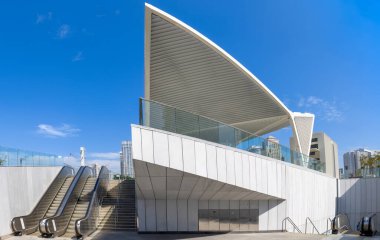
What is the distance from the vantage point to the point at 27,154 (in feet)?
54.7

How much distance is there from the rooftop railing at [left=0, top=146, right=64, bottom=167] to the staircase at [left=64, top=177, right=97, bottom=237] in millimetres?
2638

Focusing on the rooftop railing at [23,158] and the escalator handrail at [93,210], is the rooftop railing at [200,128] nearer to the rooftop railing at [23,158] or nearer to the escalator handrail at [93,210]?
the escalator handrail at [93,210]

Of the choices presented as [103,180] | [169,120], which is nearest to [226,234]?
[169,120]

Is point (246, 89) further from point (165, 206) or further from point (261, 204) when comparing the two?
point (165, 206)

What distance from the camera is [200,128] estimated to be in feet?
38.3

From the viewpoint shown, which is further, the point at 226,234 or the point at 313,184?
the point at 313,184

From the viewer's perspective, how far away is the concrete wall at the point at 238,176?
10117mm

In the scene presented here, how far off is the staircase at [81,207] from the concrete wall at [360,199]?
53.6 feet

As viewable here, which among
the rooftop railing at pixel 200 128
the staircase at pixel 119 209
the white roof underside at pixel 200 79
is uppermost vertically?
the white roof underside at pixel 200 79

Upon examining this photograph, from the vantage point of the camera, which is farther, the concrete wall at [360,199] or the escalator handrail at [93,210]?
the concrete wall at [360,199]

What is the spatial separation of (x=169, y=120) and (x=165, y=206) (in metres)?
5.35

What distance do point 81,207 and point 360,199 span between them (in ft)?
57.8

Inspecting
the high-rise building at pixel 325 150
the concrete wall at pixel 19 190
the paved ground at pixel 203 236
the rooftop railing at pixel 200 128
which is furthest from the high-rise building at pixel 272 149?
the high-rise building at pixel 325 150

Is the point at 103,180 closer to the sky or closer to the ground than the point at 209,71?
closer to the ground
